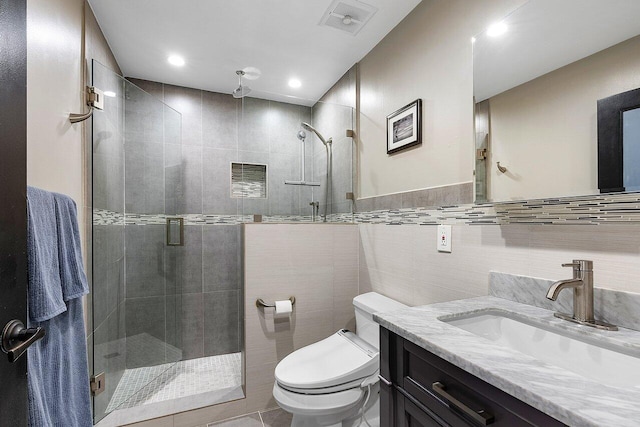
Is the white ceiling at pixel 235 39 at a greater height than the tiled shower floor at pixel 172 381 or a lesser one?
greater

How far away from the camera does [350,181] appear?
2.35m

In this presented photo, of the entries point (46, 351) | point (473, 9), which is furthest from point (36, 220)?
point (473, 9)

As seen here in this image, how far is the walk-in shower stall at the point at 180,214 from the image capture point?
1.85 m

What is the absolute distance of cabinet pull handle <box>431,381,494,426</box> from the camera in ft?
2.11

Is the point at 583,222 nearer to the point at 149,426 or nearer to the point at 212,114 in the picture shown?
the point at 149,426

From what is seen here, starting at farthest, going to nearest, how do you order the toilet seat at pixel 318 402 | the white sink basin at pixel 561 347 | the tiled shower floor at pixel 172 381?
the tiled shower floor at pixel 172 381 → the toilet seat at pixel 318 402 → the white sink basin at pixel 561 347

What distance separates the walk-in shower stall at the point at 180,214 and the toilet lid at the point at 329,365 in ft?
1.80

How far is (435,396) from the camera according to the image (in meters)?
0.79

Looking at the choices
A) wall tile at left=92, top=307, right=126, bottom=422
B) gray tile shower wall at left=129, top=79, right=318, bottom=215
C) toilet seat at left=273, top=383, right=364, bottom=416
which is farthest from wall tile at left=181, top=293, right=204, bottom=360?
toilet seat at left=273, top=383, right=364, bottom=416

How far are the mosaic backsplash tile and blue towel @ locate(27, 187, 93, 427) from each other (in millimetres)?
717

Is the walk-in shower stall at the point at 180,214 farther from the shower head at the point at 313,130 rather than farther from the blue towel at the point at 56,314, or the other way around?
the blue towel at the point at 56,314

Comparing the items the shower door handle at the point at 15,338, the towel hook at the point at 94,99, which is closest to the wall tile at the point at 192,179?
the towel hook at the point at 94,99

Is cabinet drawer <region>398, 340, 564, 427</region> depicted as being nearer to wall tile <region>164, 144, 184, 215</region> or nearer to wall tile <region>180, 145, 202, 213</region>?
wall tile <region>164, 144, 184, 215</region>

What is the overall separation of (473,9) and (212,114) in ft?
7.32
